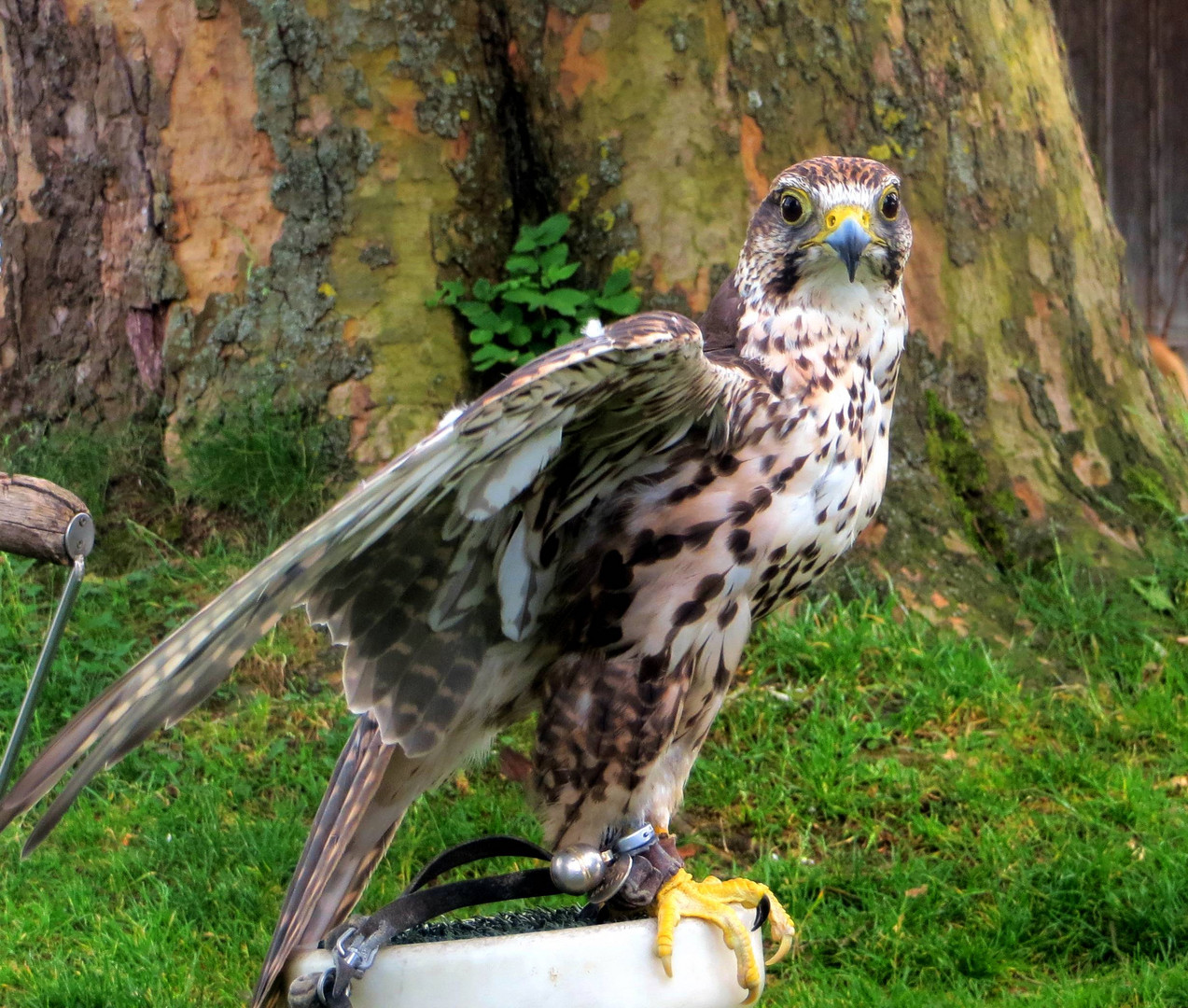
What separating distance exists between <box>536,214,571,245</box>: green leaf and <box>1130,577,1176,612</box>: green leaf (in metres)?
1.88

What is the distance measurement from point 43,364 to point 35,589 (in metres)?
0.73

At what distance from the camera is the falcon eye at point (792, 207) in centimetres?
229

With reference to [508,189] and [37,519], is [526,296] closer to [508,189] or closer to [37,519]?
[508,189]

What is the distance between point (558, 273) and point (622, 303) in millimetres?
233

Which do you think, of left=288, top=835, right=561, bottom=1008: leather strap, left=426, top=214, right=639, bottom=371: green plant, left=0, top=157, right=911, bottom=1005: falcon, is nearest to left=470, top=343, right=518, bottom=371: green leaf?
left=426, top=214, right=639, bottom=371: green plant

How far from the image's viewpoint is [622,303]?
3.76m

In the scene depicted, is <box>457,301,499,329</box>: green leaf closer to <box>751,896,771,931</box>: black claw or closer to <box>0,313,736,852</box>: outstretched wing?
<box>0,313,736,852</box>: outstretched wing

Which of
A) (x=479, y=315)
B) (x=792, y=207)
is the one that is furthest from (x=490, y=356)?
(x=792, y=207)

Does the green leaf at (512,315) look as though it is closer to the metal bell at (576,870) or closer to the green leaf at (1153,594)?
the green leaf at (1153,594)

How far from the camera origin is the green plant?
12.6 ft

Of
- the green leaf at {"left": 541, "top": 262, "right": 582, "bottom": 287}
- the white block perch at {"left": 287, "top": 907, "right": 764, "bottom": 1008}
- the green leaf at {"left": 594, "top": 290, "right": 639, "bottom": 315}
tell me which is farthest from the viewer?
the green leaf at {"left": 541, "top": 262, "right": 582, "bottom": 287}

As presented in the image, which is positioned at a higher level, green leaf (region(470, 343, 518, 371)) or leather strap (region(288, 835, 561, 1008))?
green leaf (region(470, 343, 518, 371))

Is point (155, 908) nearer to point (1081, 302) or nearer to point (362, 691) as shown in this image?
point (362, 691)

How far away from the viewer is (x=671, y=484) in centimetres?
214
